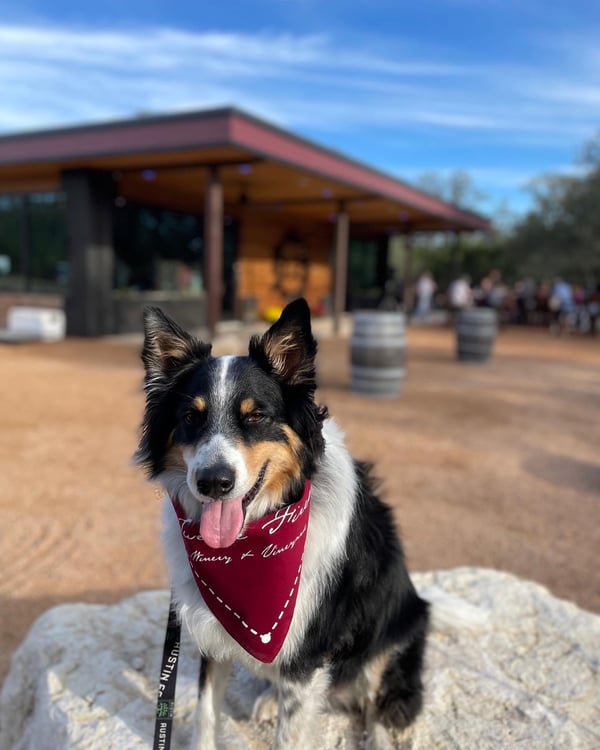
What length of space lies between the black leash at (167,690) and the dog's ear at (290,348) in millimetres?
989

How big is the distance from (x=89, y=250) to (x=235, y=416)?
1325 centimetres

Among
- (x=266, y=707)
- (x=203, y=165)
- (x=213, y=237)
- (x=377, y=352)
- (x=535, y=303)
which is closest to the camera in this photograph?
(x=266, y=707)

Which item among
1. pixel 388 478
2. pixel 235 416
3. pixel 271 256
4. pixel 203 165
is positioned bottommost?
pixel 388 478

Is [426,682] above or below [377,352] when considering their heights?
below

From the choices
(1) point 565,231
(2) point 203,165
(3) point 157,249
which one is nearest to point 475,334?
(2) point 203,165

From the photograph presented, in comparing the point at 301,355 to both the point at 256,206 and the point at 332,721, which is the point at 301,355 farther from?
the point at 256,206

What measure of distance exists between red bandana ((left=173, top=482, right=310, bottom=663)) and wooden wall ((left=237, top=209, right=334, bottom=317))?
17231mm

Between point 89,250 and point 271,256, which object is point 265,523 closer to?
point 89,250

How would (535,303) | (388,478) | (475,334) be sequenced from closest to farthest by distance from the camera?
1. (388,478)
2. (475,334)
3. (535,303)

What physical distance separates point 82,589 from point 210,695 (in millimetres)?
1917

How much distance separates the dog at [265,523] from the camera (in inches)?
82.1

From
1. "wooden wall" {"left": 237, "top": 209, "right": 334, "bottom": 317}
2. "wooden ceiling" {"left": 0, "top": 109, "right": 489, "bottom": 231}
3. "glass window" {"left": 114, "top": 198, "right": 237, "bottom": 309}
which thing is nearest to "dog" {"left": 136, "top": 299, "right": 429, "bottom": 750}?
"wooden ceiling" {"left": 0, "top": 109, "right": 489, "bottom": 231}

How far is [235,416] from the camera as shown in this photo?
2.14m

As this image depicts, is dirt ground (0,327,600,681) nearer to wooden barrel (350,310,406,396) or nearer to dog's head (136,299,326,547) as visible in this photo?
wooden barrel (350,310,406,396)
